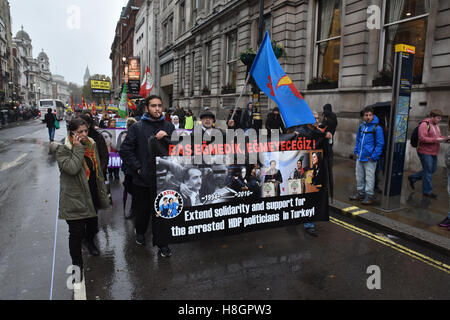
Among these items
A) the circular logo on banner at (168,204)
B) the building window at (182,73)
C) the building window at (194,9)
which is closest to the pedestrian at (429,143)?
the circular logo on banner at (168,204)

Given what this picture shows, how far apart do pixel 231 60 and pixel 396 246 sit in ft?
61.2

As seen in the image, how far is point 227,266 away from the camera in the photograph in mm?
3965

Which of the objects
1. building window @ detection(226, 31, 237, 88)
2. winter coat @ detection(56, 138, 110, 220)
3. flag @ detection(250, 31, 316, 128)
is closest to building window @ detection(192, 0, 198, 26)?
building window @ detection(226, 31, 237, 88)

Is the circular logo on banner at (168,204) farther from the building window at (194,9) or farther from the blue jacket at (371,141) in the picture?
the building window at (194,9)

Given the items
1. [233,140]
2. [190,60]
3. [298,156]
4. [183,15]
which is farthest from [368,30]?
[183,15]

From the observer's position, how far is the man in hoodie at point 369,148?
244 inches

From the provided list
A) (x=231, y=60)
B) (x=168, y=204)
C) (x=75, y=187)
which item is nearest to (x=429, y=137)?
(x=168, y=204)

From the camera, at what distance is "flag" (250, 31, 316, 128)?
4570mm

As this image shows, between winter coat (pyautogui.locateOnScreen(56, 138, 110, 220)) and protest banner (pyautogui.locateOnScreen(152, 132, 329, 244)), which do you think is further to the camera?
protest banner (pyautogui.locateOnScreen(152, 132, 329, 244))

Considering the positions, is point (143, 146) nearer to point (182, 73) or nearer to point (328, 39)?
point (328, 39)

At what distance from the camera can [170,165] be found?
12.8 feet

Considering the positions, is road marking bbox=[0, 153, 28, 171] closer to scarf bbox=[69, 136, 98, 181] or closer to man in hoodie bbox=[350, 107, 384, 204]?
scarf bbox=[69, 136, 98, 181]

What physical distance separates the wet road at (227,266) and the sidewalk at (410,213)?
22 cm

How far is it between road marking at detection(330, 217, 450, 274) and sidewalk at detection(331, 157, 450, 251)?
0.30 m
